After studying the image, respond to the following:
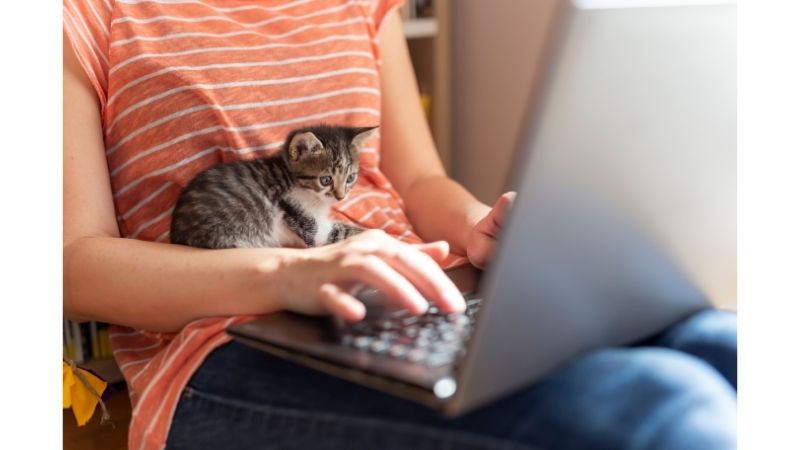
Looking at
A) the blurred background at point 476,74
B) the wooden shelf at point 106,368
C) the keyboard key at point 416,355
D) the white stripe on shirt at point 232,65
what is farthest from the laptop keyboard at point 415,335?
the blurred background at point 476,74

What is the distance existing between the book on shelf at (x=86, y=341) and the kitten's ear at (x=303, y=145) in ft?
2.21

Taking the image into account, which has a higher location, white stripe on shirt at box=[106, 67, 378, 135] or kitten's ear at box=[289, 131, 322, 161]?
white stripe on shirt at box=[106, 67, 378, 135]

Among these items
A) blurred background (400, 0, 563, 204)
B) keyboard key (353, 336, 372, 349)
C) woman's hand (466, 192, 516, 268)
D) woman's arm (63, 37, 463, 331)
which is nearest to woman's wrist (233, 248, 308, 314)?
woman's arm (63, 37, 463, 331)

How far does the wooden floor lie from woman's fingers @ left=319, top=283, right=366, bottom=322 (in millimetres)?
629

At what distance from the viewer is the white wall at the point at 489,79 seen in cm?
181

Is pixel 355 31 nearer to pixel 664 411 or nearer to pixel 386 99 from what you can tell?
pixel 386 99

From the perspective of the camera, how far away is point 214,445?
71 centimetres

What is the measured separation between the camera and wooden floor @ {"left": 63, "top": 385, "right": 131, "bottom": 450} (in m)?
1.12

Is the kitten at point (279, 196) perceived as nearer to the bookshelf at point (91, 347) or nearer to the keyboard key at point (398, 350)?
the keyboard key at point (398, 350)

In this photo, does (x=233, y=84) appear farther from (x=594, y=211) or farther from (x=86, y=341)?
(x=86, y=341)

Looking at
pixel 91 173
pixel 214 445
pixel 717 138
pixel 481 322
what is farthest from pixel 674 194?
pixel 91 173

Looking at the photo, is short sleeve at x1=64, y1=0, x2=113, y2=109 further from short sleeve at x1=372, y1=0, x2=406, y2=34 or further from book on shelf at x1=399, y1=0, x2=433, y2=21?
book on shelf at x1=399, y1=0, x2=433, y2=21

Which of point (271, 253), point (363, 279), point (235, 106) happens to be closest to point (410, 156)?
point (235, 106)
